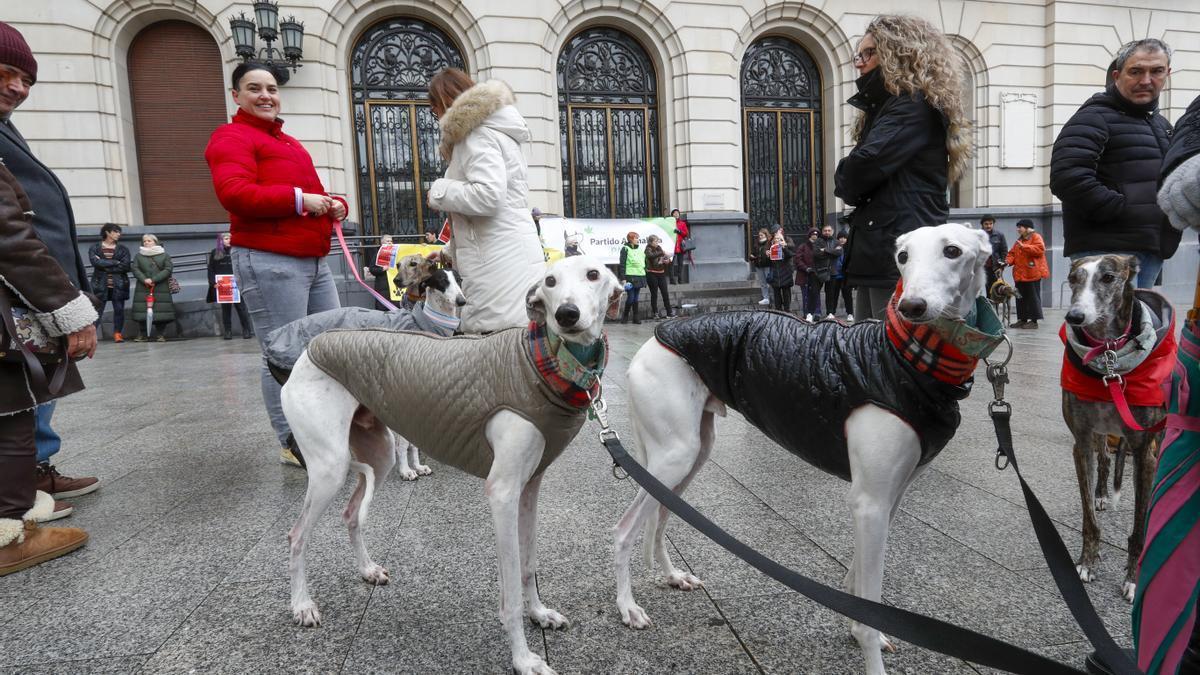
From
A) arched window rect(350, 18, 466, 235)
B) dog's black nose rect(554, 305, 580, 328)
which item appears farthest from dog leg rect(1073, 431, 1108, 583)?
arched window rect(350, 18, 466, 235)

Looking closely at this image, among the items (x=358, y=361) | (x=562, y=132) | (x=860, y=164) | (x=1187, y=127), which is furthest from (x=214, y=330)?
(x=1187, y=127)

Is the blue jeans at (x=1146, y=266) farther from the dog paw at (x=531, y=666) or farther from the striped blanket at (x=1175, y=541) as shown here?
the dog paw at (x=531, y=666)

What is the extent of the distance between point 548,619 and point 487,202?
1.93 meters

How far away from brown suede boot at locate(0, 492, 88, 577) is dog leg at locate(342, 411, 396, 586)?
130 centimetres

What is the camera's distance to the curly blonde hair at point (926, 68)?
2604 millimetres

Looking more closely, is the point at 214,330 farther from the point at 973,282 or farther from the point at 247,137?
the point at 973,282

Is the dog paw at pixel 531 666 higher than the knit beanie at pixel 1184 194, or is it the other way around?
the knit beanie at pixel 1184 194

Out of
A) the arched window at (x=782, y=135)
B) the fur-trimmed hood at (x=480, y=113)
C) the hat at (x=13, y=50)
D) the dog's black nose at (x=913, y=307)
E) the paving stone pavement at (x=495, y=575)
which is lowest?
the paving stone pavement at (x=495, y=575)

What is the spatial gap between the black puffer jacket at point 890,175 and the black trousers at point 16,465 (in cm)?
377

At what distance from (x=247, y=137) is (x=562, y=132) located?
37.5 ft

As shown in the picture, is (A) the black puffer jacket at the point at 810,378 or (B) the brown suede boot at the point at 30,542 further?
(B) the brown suede boot at the point at 30,542

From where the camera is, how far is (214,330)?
12352 mm

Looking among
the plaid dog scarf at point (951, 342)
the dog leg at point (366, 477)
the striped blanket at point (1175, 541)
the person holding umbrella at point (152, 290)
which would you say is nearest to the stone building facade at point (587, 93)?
the person holding umbrella at point (152, 290)

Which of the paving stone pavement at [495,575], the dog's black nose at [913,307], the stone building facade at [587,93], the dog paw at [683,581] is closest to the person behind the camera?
the dog's black nose at [913,307]
